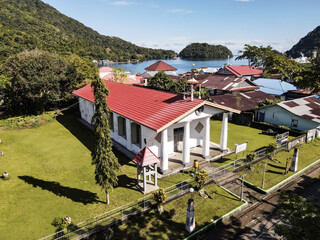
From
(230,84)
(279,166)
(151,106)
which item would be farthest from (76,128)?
(230,84)

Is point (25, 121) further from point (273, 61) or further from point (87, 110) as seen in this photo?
point (273, 61)

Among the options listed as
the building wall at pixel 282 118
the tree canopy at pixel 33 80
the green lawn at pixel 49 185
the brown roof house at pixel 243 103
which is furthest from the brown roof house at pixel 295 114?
the tree canopy at pixel 33 80

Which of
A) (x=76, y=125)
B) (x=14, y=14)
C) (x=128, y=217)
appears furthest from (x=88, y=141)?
(x=14, y=14)

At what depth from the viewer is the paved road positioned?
1216 cm

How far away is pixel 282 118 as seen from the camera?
30172 millimetres

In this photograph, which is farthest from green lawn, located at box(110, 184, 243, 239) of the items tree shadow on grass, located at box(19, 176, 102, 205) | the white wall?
the white wall

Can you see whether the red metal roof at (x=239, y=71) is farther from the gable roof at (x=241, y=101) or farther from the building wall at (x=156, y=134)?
the building wall at (x=156, y=134)

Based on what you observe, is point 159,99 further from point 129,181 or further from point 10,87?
point 10,87

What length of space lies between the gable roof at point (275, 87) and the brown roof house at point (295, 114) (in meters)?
12.3

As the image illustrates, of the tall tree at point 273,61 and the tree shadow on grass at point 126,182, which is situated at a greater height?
the tall tree at point 273,61

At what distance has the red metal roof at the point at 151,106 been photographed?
16.8 meters

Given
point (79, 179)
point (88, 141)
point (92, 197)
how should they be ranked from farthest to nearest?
point (88, 141) → point (79, 179) → point (92, 197)

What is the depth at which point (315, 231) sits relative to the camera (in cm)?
666

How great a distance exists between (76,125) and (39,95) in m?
8.63
